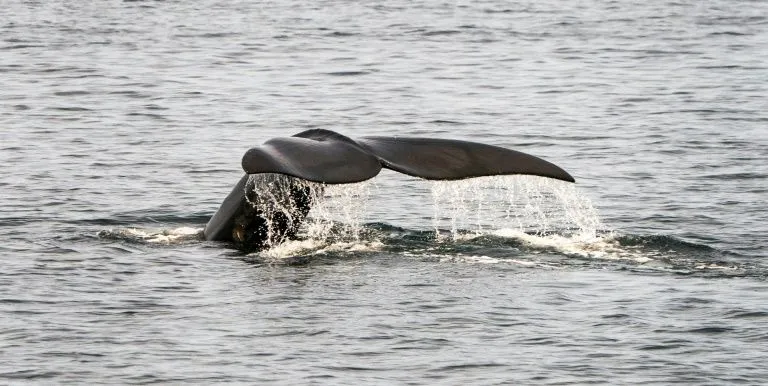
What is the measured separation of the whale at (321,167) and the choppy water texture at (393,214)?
0.85ft

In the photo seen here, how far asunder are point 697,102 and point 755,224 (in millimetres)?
9537

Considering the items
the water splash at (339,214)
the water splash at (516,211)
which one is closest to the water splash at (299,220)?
the water splash at (339,214)

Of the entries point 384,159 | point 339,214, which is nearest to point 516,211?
point 339,214

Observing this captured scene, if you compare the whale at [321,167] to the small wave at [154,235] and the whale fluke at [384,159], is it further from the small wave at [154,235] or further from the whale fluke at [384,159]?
the small wave at [154,235]

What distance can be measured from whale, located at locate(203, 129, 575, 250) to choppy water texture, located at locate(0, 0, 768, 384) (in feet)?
0.85

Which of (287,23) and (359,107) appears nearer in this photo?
(359,107)

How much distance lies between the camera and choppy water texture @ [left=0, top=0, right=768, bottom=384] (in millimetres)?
10258

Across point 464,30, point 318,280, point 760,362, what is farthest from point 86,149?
point 464,30

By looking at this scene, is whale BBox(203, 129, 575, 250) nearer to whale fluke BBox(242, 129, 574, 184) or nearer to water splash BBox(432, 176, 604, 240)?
whale fluke BBox(242, 129, 574, 184)

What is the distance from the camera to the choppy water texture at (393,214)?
10258mm

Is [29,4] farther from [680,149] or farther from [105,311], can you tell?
[105,311]

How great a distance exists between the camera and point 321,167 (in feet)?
34.1

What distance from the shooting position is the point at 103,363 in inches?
392

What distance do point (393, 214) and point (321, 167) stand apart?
5108 mm
